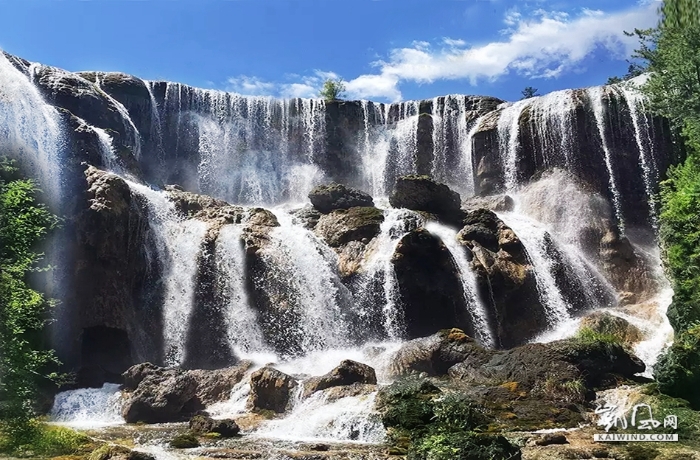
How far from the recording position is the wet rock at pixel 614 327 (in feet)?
95.0

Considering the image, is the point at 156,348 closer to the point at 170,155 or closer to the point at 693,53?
the point at 170,155

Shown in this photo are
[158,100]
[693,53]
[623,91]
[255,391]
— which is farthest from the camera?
[158,100]

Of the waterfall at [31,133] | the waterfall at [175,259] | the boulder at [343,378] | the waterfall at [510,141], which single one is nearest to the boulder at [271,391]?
the boulder at [343,378]

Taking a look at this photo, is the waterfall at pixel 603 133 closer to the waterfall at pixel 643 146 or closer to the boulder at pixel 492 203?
the waterfall at pixel 643 146

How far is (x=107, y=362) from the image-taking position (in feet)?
94.6

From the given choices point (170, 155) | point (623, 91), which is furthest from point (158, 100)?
point (623, 91)

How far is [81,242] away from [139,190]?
560 centimetres

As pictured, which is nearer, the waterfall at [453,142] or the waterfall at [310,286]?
the waterfall at [310,286]

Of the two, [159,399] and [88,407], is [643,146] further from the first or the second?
[88,407]

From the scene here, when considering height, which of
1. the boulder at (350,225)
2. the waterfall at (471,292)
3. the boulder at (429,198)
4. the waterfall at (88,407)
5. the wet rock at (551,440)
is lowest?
the wet rock at (551,440)

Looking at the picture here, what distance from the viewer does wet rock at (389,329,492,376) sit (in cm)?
2369

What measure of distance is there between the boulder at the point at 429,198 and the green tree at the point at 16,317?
24.9 meters

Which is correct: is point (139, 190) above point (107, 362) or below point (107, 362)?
above

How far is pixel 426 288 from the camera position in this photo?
3114 centimetres
